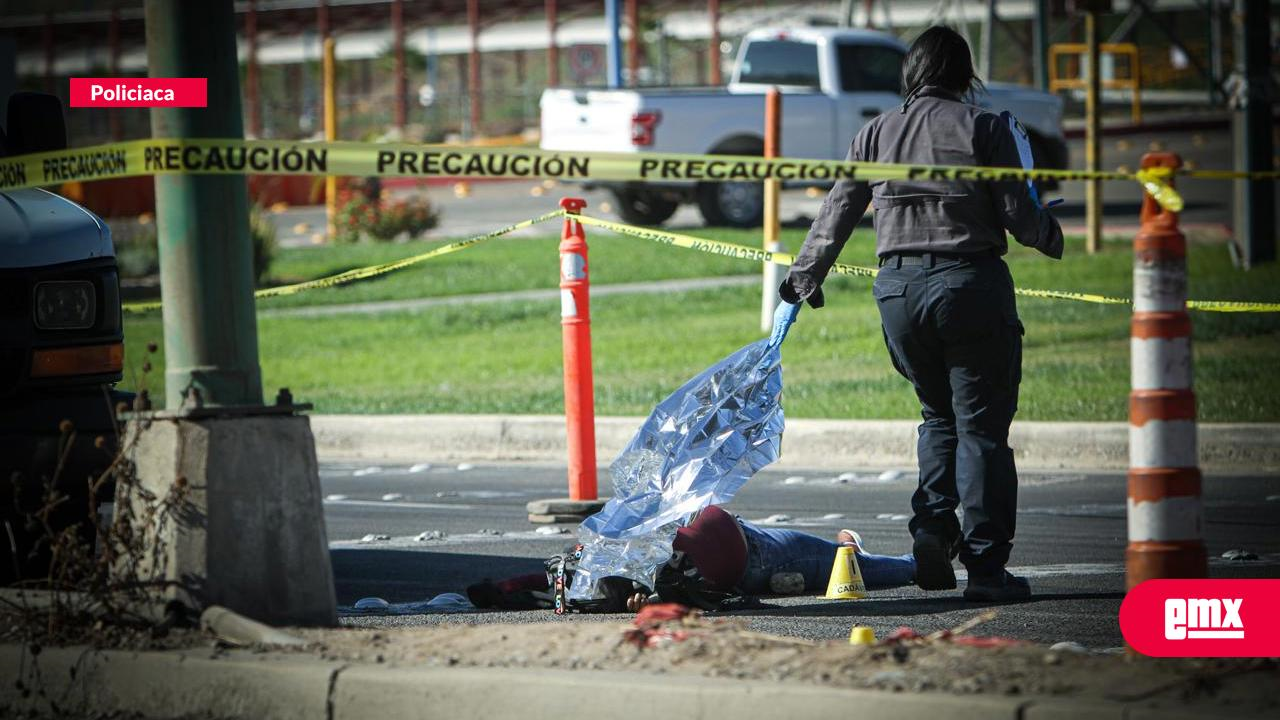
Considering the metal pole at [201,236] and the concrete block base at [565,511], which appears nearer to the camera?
the metal pole at [201,236]

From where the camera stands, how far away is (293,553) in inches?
190

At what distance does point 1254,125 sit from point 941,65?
10928 mm

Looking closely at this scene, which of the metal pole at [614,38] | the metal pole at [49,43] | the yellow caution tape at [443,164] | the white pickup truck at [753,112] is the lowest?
the yellow caution tape at [443,164]

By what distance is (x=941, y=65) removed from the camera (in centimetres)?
600

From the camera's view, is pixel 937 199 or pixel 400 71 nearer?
pixel 937 199

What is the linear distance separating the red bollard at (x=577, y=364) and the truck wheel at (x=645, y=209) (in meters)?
14.5

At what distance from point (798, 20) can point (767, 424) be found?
37426 millimetres

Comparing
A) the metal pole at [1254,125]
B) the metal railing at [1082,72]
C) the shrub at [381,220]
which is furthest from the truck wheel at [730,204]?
the metal railing at [1082,72]

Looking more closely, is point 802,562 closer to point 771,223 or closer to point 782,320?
point 782,320

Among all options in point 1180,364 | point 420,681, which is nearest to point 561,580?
point 420,681

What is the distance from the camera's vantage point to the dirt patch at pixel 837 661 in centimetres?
374

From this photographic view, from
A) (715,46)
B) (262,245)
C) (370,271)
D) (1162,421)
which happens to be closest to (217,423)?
(1162,421)

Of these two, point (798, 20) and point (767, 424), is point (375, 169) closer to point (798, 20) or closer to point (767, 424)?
point (767, 424)

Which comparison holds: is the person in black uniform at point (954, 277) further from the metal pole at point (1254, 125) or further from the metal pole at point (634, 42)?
the metal pole at point (634, 42)
